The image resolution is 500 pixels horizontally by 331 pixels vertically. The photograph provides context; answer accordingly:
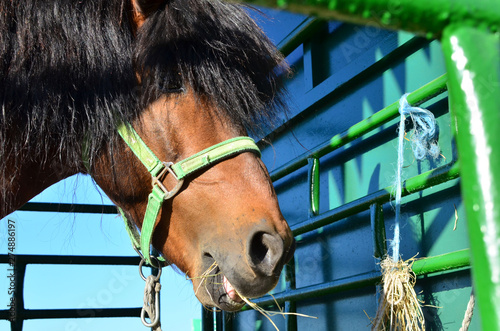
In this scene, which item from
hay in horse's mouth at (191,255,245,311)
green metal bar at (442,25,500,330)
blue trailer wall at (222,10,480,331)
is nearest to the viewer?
green metal bar at (442,25,500,330)

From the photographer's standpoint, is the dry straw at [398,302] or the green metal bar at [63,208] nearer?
the dry straw at [398,302]

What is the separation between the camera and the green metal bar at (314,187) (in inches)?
79.9

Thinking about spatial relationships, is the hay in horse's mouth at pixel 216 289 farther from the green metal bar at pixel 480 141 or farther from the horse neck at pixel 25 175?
the green metal bar at pixel 480 141

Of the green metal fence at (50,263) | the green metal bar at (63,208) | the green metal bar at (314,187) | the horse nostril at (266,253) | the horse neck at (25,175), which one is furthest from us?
the green metal bar at (63,208)

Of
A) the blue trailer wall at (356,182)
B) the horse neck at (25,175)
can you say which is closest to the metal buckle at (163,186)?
the horse neck at (25,175)

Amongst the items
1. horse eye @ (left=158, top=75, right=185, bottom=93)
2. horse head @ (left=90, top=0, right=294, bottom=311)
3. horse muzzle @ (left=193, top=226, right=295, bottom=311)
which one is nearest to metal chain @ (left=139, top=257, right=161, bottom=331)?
horse head @ (left=90, top=0, right=294, bottom=311)

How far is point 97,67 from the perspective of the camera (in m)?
1.39

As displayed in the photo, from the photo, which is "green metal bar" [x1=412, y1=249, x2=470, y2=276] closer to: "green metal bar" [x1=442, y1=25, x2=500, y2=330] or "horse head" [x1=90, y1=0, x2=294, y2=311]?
"horse head" [x1=90, y1=0, x2=294, y2=311]

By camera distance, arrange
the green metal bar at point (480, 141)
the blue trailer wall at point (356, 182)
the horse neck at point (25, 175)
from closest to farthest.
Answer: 1. the green metal bar at point (480, 141)
2. the horse neck at point (25, 175)
3. the blue trailer wall at point (356, 182)

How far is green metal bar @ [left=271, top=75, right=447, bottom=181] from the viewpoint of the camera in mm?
1478

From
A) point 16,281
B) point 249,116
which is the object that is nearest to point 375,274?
point 249,116

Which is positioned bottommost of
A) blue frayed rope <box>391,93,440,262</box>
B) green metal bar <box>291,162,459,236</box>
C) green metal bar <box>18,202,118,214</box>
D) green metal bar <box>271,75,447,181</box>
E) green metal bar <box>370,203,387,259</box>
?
green metal bar <box>370,203,387,259</box>

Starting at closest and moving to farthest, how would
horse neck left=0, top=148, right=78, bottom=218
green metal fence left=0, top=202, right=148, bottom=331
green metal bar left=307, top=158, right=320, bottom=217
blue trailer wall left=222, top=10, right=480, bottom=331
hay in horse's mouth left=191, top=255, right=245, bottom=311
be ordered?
hay in horse's mouth left=191, top=255, right=245, bottom=311 < horse neck left=0, top=148, right=78, bottom=218 < blue trailer wall left=222, top=10, right=480, bottom=331 < green metal bar left=307, top=158, right=320, bottom=217 < green metal fence left=0, top=202, right=148, bottom=331

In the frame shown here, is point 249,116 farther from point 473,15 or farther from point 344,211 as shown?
point 473,15
